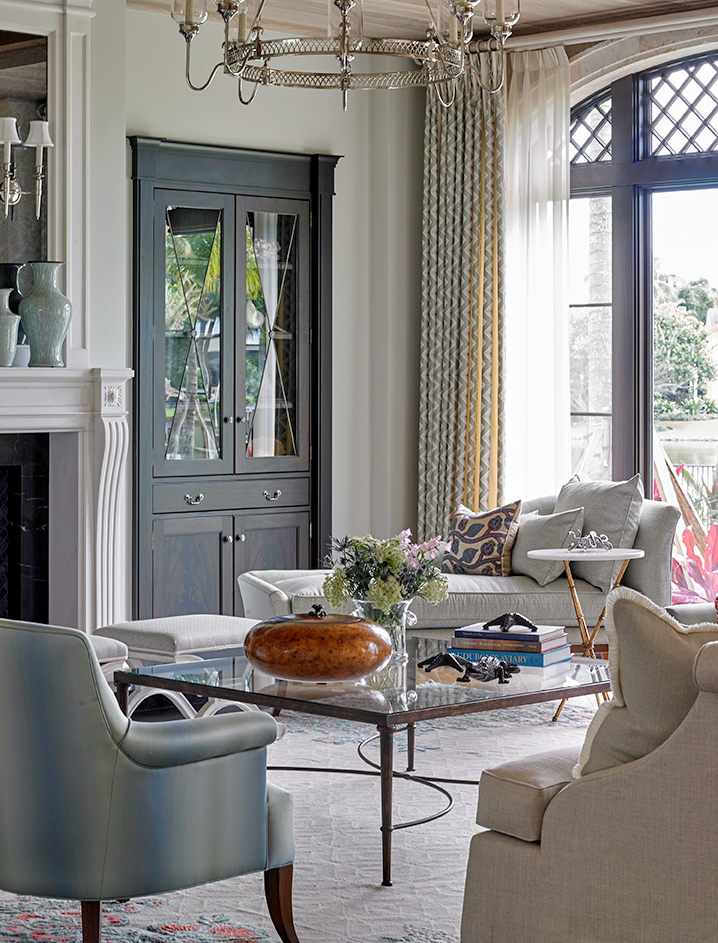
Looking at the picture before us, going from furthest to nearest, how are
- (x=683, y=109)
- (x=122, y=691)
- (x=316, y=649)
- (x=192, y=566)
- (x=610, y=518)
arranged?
(x=683, y=109) → (x=192, y=566) → (x=610, y=518) → (x=122, y=691) → (x=316, y=649)

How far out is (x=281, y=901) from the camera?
2.80m

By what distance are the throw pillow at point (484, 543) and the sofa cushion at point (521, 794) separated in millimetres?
3072

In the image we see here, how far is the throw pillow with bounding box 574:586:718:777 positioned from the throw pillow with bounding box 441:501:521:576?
326 centimetres

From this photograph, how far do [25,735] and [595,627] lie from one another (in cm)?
313

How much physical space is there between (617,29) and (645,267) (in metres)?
1.14

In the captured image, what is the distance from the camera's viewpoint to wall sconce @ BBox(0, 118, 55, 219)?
16.9ft

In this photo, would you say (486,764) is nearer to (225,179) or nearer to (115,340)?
(115,340)

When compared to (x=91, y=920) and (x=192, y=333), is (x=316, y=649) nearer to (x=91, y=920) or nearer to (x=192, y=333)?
(x=91, y=920)

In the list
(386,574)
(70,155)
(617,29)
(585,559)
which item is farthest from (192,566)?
(617,29)

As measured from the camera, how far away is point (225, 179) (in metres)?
6.29

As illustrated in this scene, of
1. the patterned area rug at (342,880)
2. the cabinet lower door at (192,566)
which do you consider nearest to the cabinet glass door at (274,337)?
the cabinet lower door at (192,566)

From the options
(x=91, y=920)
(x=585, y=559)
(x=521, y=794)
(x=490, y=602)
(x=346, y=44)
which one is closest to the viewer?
(x=521, y=794)

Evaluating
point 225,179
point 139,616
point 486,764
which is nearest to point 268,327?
point 225,179

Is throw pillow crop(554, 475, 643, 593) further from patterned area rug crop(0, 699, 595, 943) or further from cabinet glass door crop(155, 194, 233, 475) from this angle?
cabinet glass door crop(155, 194, 233, 475)
